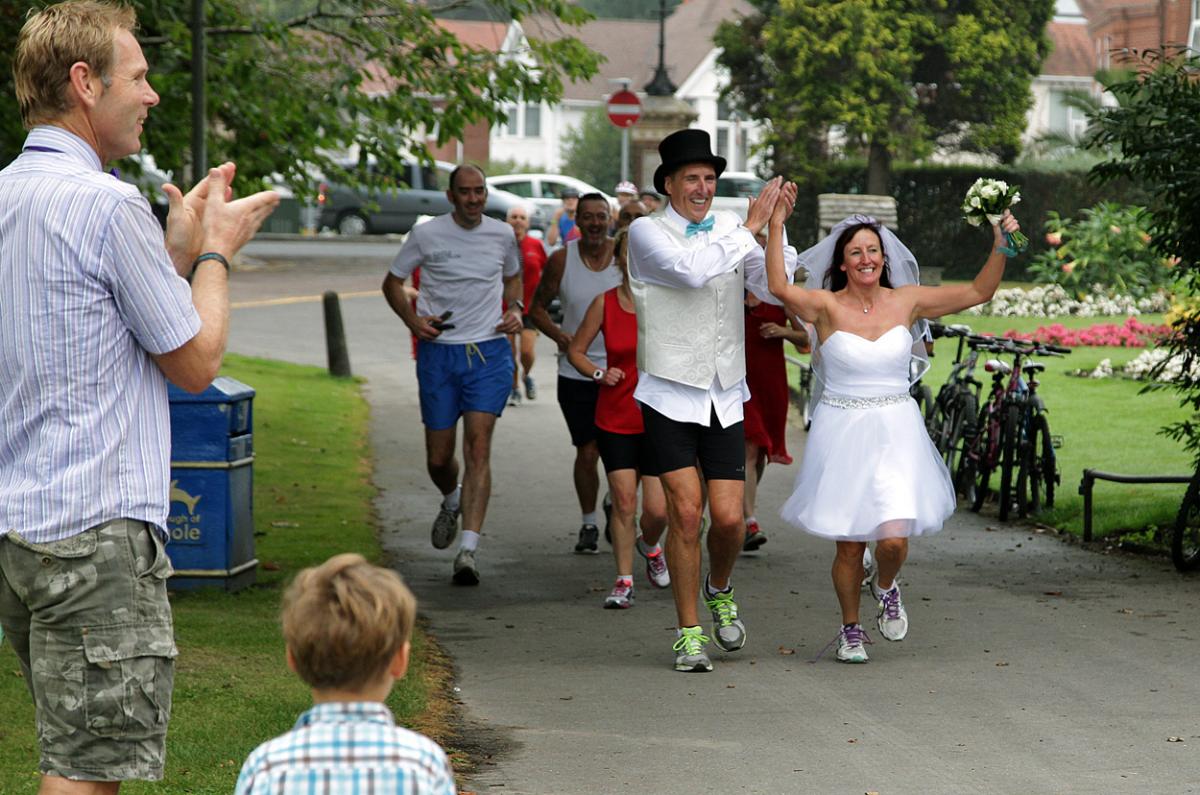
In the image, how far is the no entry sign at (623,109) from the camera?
102 feet

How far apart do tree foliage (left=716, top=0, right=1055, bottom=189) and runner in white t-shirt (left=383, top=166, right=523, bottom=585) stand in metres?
32.3

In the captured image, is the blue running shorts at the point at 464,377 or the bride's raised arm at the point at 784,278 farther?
the blue running shorts at the point at 464,377

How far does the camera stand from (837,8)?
140ft

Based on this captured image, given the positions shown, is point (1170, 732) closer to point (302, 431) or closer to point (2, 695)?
→ point (2, 695)

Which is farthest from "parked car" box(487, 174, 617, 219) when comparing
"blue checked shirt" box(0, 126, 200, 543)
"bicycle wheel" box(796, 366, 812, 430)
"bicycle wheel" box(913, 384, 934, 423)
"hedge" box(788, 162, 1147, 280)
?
"blue checked shirt" box(0, 126, 200, 543)

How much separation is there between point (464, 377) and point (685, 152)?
286cm

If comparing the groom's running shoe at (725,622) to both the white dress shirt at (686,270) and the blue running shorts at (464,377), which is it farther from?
→ the blue running shorts at (464,377)

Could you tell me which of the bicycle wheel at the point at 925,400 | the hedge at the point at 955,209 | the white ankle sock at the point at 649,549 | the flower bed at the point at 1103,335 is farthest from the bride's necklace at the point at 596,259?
the hedge at the point at 955,209

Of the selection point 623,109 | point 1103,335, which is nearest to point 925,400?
point 1103,335

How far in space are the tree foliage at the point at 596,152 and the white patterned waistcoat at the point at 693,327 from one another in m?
58.6

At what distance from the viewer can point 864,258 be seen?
8.00 meters

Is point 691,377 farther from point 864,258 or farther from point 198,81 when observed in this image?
point 198,81

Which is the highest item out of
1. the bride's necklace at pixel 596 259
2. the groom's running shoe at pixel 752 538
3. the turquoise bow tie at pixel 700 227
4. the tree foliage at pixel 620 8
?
the tree foliage at pixel 620 8

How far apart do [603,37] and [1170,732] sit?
78423 mm
